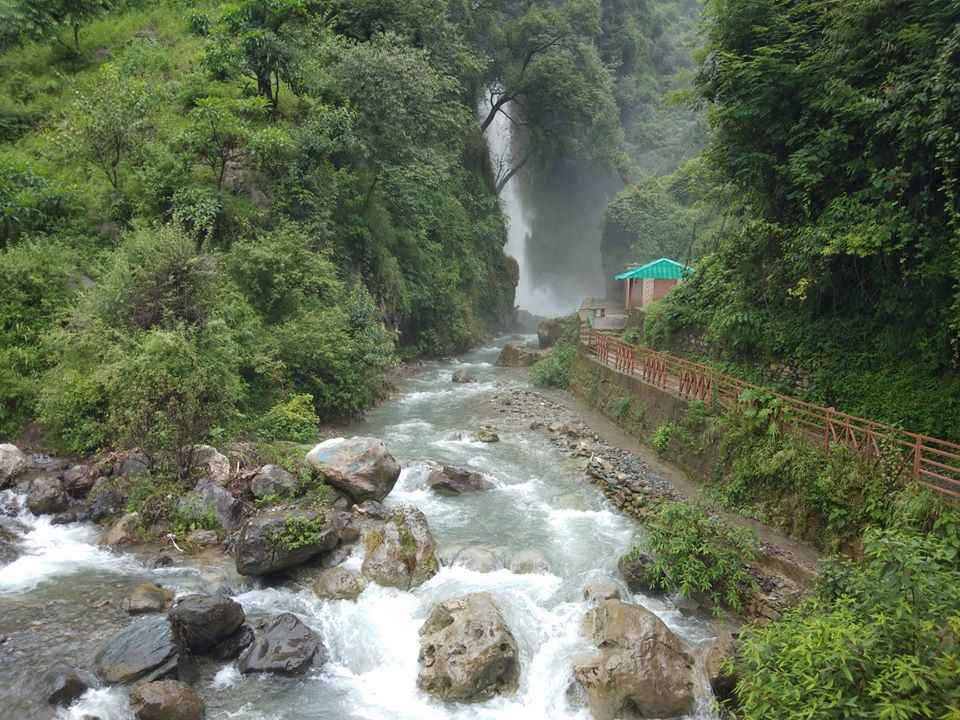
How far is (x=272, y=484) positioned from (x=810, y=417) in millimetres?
10087

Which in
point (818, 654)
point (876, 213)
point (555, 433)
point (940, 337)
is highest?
point (876, 213)

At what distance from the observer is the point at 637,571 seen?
31.1 feet

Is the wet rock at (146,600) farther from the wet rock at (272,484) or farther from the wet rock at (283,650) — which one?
the wet rock at (272,484)

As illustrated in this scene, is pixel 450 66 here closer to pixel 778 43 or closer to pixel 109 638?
pixel 778 43

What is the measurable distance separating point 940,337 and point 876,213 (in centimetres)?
233

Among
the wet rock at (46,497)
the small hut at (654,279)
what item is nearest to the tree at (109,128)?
the wet rock at (46,497)

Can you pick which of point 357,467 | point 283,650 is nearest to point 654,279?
point 357,467

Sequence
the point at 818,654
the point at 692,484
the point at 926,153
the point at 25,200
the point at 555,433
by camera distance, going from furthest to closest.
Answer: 1. the point at 555,433
2. the point at 25,200
3. the point at 692,484
4. the point at 926,153
5. the point at 818,654

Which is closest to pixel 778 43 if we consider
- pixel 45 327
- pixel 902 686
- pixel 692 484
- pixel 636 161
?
pixel 692 484

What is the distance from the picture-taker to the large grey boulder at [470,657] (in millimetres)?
7324

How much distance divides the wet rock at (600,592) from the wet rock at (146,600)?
6005mm

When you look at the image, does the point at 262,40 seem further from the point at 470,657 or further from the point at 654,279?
the point at 470,657

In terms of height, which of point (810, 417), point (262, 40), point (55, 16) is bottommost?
point (810, 417)

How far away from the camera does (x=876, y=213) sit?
1041 centimetres
